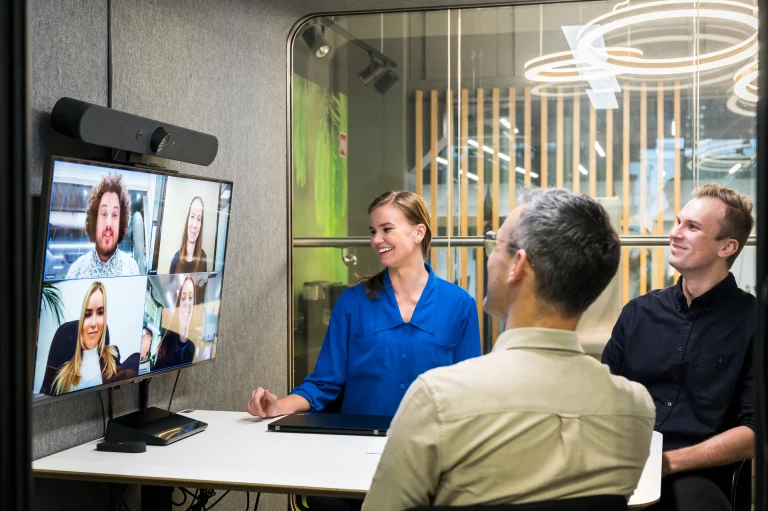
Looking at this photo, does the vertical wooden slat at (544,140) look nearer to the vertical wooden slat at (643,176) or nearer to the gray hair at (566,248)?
the vertical wooden slat at (643,176)

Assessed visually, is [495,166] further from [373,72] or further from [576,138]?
[373,72]

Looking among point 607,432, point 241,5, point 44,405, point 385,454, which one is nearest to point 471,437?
point 385,454

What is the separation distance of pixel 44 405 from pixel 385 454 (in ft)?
4.65

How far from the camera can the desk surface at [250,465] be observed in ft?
6.79

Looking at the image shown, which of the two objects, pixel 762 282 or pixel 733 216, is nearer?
pixel 762 282

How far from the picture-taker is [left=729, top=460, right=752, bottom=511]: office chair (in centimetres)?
265

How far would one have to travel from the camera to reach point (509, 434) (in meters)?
1.33

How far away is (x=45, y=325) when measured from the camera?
2197 millimetres

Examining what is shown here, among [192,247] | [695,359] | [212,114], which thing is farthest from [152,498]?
[695,359]

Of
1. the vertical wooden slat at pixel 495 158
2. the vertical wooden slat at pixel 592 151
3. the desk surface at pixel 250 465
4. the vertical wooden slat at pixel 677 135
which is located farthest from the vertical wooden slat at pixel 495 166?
the desk surface at pixel 250 465

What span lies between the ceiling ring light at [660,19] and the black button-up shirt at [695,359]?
1416mm

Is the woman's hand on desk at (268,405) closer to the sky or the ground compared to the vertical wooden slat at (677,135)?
closer to the ground

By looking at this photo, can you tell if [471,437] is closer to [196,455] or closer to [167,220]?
[196,455]

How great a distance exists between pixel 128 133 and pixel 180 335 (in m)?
0.74
